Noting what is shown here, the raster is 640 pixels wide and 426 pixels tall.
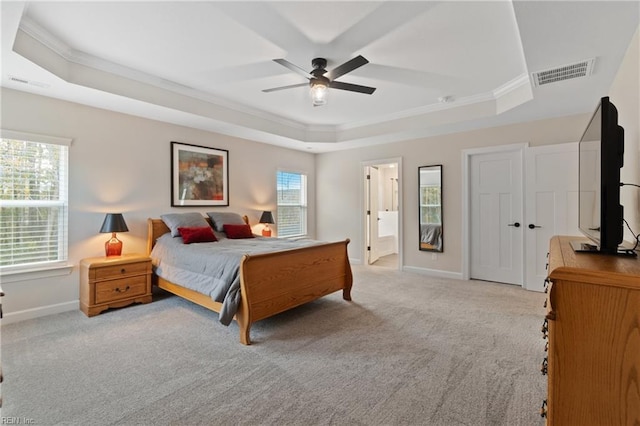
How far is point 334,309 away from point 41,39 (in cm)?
381

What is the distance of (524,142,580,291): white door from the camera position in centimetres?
393

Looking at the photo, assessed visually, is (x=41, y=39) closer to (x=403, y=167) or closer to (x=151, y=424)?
(x=151, y=424)

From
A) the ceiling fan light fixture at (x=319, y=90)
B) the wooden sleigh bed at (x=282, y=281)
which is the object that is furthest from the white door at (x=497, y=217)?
the ceiling fan light fixture at (x=319, y=90)

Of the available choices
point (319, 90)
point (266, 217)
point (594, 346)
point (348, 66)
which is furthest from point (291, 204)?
point (594, 346)

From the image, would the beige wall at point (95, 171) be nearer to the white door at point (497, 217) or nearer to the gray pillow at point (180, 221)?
the gray pillow at point (180, 221)

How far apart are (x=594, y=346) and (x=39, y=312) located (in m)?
4.59

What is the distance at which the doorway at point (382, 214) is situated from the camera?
5648 millimetres

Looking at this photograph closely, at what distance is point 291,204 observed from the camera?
630 cm

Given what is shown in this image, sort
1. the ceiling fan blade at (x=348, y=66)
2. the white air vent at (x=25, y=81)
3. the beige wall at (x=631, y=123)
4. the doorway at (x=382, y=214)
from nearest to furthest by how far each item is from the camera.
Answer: the beige wall at (x=631, y=123) → the ceiling fan blade at (x=348, y=66) → the white air vent at (x=25, y=81) → the doorway at (x=382, y=214)

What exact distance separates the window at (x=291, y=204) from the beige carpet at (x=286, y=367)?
290 cm

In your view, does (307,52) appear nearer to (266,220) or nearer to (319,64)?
(319,64)

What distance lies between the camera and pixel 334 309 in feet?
11.2

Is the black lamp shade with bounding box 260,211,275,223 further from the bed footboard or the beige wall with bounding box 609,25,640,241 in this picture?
the beige wall with bounding box 609,25,640,241

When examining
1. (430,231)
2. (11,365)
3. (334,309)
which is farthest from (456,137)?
(11,365)
